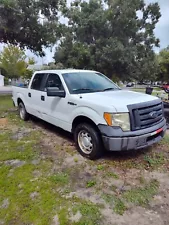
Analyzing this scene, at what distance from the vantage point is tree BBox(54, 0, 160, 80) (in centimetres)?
1812

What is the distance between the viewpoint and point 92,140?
12.4 feet

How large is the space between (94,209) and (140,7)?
2071 cm

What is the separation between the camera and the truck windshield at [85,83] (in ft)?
14.7

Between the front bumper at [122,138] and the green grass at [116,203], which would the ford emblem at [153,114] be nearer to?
the front bumper at [122,138]

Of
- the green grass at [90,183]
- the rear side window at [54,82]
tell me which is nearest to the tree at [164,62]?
the rear side window at [54,82]

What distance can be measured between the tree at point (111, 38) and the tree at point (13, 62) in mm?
29822

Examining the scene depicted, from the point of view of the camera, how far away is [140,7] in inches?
754

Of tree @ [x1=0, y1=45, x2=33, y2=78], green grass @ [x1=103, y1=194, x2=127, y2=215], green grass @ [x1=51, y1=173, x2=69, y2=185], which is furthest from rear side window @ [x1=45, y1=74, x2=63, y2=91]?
tree @ [x1=0, y1=45, x2=33, y2=78]

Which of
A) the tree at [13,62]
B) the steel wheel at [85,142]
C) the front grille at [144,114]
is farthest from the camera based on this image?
the tree at [13,62]

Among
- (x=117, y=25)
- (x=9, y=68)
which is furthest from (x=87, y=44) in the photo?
(x=9, y=68)

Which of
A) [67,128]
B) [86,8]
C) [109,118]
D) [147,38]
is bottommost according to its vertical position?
[67,128]

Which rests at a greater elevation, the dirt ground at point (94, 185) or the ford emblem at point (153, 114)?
the ford emblem at point (153, 114)

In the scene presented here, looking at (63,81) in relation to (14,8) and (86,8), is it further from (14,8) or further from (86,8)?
(86,8)

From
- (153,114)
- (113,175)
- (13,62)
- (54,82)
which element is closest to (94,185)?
(113,175)
